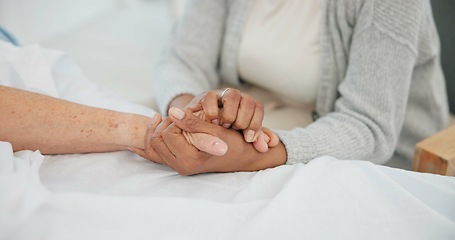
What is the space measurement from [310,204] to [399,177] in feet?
0.54

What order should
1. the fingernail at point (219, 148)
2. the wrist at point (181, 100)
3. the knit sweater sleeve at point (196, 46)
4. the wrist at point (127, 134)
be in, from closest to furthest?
the fingernail at point (219, 148), the wrist at point (127, 134), the wrist at point (181, 100), the knit sweater sleeve at point (196, 46)

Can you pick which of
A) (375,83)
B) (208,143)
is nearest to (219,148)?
(208,143)

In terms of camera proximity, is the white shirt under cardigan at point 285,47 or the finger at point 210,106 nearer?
the finger at point 210,106

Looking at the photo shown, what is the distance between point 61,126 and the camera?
0.76m

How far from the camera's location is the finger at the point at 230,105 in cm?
73

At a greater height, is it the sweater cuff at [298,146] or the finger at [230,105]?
the finger at [230,105]

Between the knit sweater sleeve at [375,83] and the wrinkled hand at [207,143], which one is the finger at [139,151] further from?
the knit sweater sleeve at [375,83]

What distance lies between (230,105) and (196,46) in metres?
0.47

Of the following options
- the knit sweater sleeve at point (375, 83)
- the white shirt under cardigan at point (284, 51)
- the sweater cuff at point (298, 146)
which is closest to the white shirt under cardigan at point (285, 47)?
the white shirt under cardigan at point (284, 51)

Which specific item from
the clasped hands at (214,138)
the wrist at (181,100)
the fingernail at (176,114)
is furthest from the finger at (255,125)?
the wrist at (181,100)

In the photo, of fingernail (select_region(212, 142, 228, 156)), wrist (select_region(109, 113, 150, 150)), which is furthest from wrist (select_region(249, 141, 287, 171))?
wrist (select_region(109, 113, 150, 150))

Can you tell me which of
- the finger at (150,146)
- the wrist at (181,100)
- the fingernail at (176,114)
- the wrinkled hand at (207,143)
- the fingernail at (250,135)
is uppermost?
the fingernail at (176,114)

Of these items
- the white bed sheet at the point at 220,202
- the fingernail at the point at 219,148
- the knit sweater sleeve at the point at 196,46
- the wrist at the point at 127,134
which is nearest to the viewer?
the white bed sheet at the point at 220,202

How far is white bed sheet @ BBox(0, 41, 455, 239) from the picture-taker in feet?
1.86
